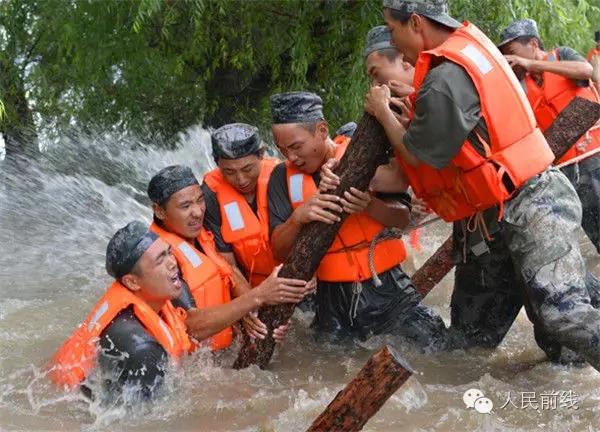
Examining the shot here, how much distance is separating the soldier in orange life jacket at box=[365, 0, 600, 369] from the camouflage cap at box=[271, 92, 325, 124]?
620 mm

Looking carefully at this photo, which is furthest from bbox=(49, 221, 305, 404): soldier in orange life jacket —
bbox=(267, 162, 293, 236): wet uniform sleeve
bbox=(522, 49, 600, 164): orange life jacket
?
bbox=(522, 49, 600, 164): orange life jacket

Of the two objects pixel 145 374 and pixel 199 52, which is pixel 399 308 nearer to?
pixel 145 374

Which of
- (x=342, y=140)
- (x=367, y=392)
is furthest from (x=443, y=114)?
(x=342, y=140)

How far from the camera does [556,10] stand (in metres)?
9.06

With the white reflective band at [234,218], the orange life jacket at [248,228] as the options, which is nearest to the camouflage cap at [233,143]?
the orange life jacket at [248,228]

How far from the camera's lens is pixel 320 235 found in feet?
15.5

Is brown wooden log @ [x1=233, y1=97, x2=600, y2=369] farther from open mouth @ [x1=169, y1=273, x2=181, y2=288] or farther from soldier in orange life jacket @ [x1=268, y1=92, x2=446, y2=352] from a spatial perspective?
open mouth @ [x1=169, y1=273, x2=181, y2=288]

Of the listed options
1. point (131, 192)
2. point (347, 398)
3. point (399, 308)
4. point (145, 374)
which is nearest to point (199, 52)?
point (131, 192)

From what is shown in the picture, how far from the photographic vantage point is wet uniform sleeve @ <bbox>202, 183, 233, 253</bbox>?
5.51 meters

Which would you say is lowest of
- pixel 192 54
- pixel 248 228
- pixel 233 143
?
pixel 248 228

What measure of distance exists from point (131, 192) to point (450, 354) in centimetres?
519

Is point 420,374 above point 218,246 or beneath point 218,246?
beneath

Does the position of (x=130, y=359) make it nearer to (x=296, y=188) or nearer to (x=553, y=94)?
(x=296, y=188)

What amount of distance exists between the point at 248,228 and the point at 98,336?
1.29m
